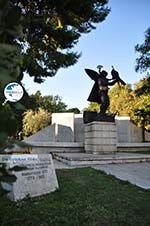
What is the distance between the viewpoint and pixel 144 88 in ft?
75.0

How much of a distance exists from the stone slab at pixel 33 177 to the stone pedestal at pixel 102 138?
8.43 meters

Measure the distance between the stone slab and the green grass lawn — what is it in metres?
0.16

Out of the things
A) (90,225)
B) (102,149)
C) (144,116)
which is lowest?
(90,225)

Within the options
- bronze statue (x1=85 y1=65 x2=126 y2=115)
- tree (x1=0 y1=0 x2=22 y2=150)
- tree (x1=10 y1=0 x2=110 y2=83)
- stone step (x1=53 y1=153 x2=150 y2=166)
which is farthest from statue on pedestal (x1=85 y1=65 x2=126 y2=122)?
tree (x1=0 y1=0 x2=22 y2=150)

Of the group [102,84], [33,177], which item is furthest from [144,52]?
[33,177]

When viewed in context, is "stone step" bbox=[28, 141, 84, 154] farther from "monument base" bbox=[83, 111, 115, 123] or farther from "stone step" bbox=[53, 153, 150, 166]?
"stone step" bbox=[53, 153, 150, 166]

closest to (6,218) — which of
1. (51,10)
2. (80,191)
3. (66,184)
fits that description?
(80,191)

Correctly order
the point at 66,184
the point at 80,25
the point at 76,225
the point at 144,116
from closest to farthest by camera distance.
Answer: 1. the point at 76,225
2. the point at 66,184
3. the point at 80,25
4. the point at 144,116

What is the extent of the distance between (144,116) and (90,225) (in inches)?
1015

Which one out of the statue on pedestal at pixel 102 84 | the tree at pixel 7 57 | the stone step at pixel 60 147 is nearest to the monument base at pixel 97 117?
the statue on pedestal at pixel 102 84

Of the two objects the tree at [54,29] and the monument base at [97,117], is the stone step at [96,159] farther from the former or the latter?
the tree at [54,29]

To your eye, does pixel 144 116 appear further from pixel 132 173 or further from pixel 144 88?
pixel 132 173

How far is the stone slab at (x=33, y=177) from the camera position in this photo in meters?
5.52

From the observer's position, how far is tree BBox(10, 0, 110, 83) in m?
14.8
